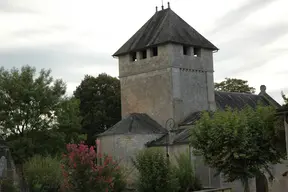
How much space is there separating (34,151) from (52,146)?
1431 millimetres

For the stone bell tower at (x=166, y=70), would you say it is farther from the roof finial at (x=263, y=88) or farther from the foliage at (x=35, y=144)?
the roof finial at (x=263, y=88)

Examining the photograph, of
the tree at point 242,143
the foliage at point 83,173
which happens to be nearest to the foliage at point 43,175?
the tree at point 242,143

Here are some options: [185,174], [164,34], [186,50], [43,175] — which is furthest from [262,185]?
[43,175]

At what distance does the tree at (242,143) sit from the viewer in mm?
23172

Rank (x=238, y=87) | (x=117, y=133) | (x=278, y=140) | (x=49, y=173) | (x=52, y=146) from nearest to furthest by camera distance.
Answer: (x=278, y=140), (x=49, y=173), (x=117, y=133), (x=52, y=146), (x=238, y=87)

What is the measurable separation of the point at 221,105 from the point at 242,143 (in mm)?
17500

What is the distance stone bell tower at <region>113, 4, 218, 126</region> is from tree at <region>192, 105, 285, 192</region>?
39.0 ft

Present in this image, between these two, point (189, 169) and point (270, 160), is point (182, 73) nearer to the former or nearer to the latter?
point (189, 169)

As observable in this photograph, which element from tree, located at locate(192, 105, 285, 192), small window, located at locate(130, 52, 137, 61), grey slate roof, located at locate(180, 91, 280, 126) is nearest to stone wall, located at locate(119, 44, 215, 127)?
small window, located at locate(130, 52, 137, 61)

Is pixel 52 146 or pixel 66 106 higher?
pixel 66 106

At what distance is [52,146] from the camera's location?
3712 centimetres

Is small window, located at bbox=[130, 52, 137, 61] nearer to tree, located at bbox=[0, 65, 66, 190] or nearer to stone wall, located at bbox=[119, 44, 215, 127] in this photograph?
stone wall, located at bbox=[119, 44, 215, 127]

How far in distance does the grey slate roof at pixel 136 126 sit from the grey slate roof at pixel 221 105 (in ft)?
3.14

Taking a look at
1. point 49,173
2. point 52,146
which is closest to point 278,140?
point 49,173
